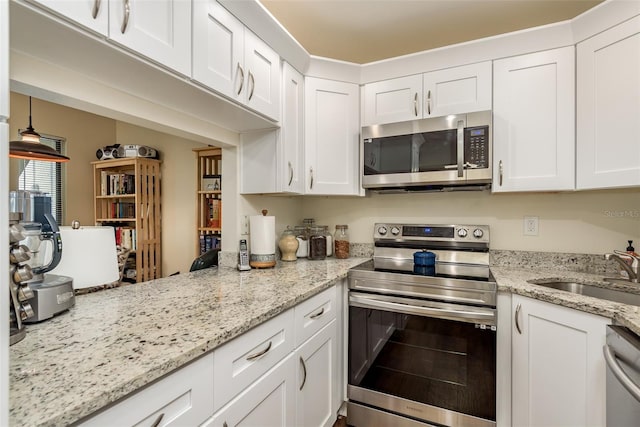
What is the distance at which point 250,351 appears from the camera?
1.04 m

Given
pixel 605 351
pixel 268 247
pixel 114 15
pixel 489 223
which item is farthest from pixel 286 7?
pixel 605 351

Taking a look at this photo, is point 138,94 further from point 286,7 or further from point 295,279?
point 295,279

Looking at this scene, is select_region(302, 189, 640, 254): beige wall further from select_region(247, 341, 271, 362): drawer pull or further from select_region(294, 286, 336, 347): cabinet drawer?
select_region(247, 341, 271, 362): drawer pull

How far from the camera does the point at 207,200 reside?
3.59 m

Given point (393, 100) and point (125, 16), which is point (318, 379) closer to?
point (125, 16)

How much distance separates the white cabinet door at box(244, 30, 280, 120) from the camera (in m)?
1.53

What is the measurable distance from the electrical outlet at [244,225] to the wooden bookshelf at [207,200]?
1567 mm

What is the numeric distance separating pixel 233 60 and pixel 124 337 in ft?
3.88

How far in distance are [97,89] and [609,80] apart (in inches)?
90.3

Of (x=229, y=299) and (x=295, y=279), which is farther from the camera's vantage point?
(x=295, y=279)

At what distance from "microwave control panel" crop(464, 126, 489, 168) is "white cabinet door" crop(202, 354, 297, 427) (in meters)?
1.47

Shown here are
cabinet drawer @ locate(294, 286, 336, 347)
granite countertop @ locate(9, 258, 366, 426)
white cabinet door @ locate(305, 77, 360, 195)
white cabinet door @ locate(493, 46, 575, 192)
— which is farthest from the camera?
white cabinet door @ locate(305, 77, 360, 195)

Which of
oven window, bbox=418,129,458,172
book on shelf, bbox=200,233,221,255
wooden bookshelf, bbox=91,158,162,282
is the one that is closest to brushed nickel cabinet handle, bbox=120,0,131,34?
oven window, bbox=418,129,458,172

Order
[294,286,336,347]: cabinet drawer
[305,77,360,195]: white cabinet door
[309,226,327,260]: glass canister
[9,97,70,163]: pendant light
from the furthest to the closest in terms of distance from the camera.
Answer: [309,226,327,260]: glass canister, [305,77,360,195]: white cabinet door, [9,97,70,163]: pendant light, [294,286,336,347]: cabinet drawer
